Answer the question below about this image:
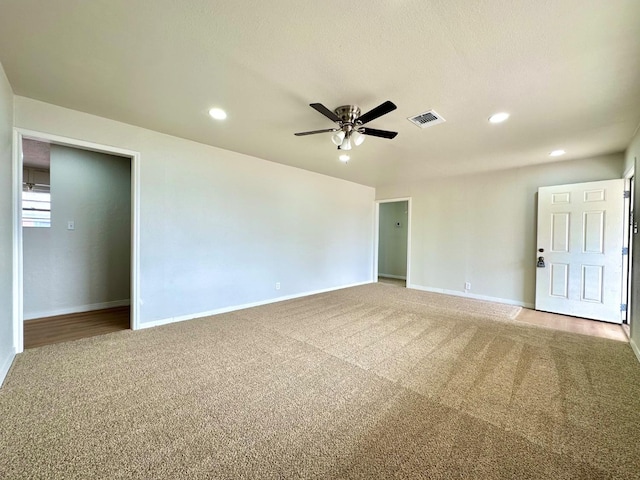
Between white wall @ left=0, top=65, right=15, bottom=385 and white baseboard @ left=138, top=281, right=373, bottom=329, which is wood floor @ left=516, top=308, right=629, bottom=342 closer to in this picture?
white baseboard @ left=138, top=281, right=373, bottom=329

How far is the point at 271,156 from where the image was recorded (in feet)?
14.1

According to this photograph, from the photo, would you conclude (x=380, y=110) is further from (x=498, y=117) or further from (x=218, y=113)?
(x=218, y=113)

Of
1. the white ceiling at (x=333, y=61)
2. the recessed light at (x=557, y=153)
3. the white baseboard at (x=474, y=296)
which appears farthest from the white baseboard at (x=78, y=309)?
the recessed light at (x=557, y=153)

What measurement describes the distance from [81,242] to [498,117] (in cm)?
584

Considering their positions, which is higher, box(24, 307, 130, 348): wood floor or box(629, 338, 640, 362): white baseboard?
box(629, 338, 640, 362): white baseboard

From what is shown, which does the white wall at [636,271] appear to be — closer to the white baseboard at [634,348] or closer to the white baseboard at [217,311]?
the white baseboard at [634,348]

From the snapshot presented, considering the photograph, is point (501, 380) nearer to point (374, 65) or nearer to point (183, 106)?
point (374, 65)

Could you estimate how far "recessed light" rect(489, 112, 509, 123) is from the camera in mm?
2668

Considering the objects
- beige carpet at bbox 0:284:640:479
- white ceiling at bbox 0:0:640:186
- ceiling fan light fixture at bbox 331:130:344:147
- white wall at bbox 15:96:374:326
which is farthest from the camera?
white wall at bbox 15:96:374:326

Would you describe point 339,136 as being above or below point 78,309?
above

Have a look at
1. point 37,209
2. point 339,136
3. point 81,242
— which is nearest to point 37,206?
point 37,209

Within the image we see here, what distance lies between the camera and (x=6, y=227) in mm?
2314

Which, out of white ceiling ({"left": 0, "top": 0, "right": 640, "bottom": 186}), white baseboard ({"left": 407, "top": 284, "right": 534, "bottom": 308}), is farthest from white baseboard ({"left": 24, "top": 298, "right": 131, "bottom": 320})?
white baseboard ({"left": 407, "top": 284, "right": 534, "bottom": 308})

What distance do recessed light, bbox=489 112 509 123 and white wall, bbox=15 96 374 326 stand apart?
317 centimetres
